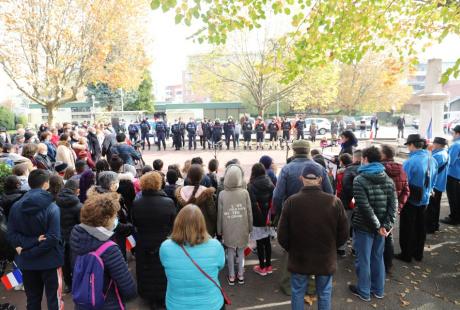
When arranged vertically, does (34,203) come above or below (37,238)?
above

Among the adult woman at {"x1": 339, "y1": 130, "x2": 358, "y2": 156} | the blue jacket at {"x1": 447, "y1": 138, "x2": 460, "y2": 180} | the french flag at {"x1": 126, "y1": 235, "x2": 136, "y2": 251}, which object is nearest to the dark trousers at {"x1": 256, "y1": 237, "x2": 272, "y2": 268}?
the french flag at {"x1": 126, "y1": 235, "x2": 136, "y2": 251}

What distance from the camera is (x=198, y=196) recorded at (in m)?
4.34

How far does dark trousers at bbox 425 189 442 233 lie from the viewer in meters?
6.31

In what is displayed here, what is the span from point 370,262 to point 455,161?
3820mm

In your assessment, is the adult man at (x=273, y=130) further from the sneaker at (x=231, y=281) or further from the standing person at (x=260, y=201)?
the sneaker at (x=231, y=281)

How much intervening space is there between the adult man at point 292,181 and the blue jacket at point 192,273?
1.84 m

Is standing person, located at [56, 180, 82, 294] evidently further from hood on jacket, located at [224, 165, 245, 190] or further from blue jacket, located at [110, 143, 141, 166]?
blue jacket, located at [110, 143, 141, 166]

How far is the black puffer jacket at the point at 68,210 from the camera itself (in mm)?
3994

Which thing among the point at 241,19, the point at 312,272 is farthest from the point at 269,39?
the point at 312,272

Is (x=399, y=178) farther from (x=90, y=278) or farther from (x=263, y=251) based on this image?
(x=90, y=278)

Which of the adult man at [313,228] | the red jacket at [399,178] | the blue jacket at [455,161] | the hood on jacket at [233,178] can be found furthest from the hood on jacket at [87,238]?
the blue jacket at [455,161]

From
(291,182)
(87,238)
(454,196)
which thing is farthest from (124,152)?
(454,196)

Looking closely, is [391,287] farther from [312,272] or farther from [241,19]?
[241,19]

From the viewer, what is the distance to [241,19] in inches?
239
